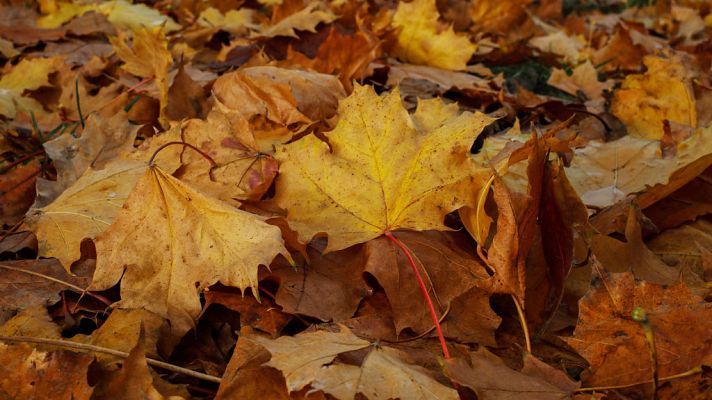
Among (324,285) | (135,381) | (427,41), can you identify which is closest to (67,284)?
(135,381)

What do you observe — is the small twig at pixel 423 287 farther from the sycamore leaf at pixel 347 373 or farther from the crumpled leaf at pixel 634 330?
the crumpled leaf at pixel 634 330

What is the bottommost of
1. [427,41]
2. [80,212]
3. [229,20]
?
[229,20]

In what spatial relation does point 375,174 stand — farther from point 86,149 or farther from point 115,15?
point 115,15

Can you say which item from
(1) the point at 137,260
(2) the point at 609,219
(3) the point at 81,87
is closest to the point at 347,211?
(1) the point at 137,260

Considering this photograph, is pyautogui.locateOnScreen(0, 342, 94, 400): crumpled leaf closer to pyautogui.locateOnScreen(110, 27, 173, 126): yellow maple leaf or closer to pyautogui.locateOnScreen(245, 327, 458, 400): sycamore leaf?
pyautogui.locateOnScreen(245, 327, 458, 400): sycamore leaf

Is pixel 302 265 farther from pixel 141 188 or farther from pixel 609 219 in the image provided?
pixel 609 219

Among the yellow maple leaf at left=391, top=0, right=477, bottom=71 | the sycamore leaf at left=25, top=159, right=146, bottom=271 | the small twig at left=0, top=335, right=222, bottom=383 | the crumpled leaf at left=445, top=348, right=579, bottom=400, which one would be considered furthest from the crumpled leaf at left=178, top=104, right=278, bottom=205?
the yellow maple leaf at left=391, top=0, right=477, bottom=71
